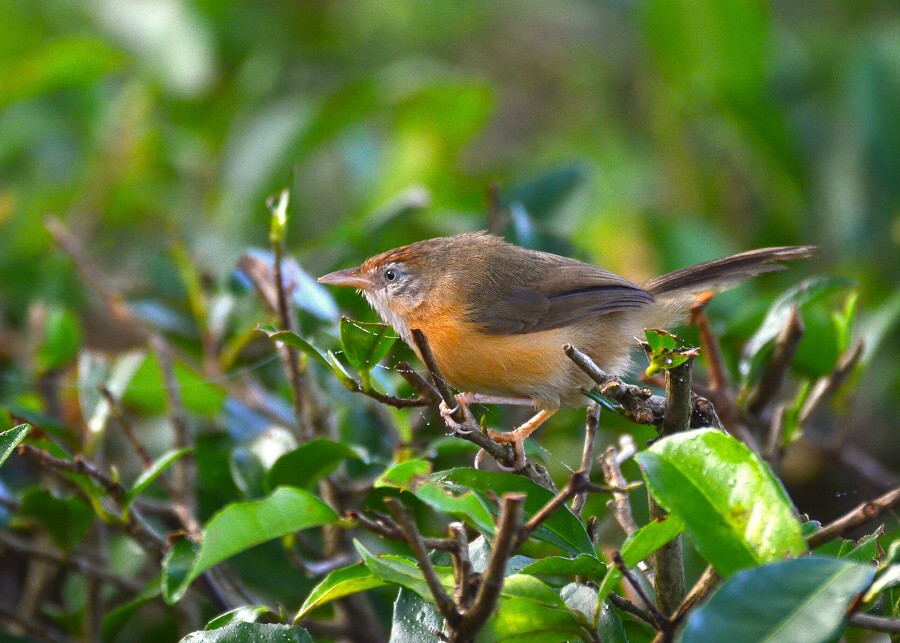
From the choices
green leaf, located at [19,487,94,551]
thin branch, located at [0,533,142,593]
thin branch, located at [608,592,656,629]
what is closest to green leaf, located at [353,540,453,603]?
thin branch, located at [608,592,656,629]

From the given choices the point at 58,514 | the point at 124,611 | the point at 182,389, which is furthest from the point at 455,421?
the point at 182,389

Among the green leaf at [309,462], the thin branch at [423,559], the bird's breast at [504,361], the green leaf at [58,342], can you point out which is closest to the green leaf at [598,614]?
the thin branch at [423,559]

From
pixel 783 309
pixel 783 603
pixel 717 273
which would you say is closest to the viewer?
pixel 783 603

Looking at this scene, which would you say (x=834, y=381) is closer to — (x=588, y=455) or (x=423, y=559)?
(x=588, y=455)

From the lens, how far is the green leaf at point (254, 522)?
1759 mm

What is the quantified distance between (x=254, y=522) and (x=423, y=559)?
377 mm

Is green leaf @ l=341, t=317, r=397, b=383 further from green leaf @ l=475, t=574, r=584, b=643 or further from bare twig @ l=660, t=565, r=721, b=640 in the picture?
bare twig @ l=660, t=565, r=721, b=640

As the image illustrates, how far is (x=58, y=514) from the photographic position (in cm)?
270

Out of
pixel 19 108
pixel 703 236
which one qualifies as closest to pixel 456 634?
pixel 703 236

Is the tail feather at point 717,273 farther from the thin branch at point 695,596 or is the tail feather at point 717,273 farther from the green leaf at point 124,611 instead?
the green leaf at point 124,611

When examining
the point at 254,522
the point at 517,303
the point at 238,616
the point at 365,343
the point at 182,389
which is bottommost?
the point at 182,389

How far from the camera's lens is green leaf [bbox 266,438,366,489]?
2549 mm

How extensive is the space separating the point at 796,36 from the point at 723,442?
6.10 meters

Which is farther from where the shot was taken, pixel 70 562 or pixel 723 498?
pixel 70 562
